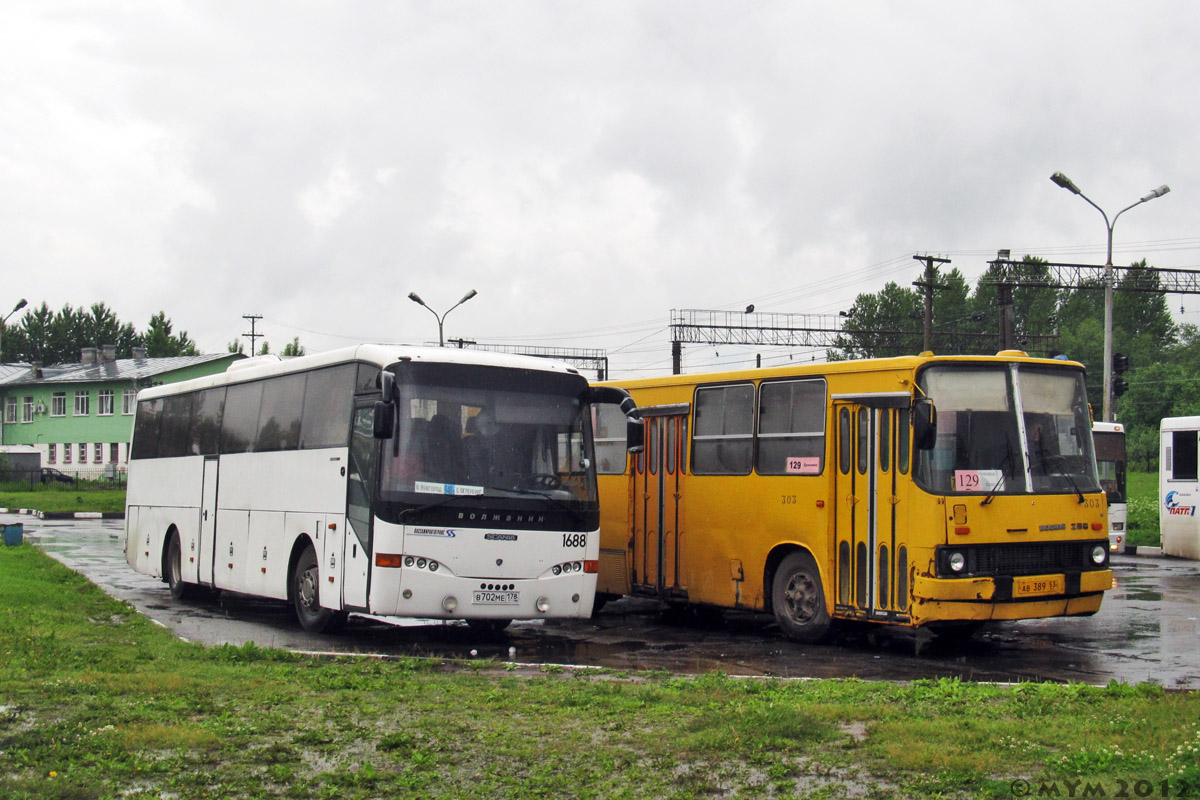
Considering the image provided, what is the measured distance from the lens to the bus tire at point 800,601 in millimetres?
13820

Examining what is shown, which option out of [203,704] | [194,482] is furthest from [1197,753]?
[194,482]

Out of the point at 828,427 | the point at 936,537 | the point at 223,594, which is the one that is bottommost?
the point at 223,594

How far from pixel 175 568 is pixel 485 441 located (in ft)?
27.2

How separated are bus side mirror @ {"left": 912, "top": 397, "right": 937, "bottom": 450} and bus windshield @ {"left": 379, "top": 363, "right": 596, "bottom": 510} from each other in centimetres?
361

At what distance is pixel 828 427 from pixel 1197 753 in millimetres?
7892

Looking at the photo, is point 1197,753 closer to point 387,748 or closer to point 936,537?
point 387,748

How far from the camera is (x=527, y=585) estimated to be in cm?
1370

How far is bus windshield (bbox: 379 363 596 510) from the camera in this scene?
13.4m

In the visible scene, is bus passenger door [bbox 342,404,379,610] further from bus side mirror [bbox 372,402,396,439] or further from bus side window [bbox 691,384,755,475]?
bus side window [bbox 691,384,755,475]

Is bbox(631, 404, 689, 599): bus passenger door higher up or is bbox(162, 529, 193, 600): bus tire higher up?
bbox(631, 404, 689, 599): bus passenger door

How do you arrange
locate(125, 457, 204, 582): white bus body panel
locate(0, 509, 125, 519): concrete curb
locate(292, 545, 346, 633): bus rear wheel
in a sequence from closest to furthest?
locate(292, 545, 346, 633): bus rear wheel → locate(125, 457, 204, 582): white bus body panel → locate(0, 509, 125, 519): concrete curb

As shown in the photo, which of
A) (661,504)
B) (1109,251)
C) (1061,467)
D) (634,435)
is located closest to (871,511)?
(1061,467)

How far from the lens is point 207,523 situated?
60.5 feet

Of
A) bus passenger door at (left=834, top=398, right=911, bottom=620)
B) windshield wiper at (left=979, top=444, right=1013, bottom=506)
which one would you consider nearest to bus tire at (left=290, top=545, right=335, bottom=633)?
bus passenger door at (left=834, top=398, right=911, bottom=620)
